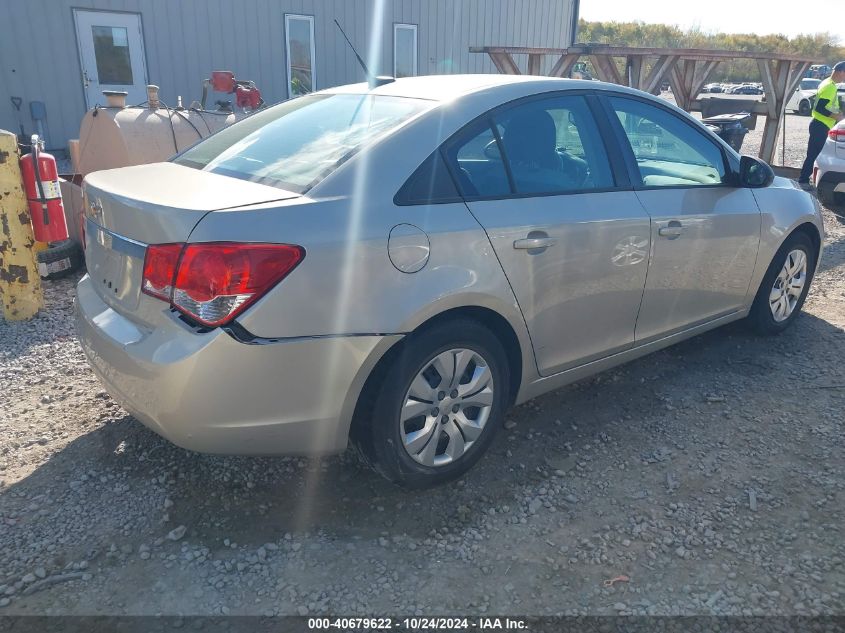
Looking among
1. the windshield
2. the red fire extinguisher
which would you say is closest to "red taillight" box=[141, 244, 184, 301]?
the windshield

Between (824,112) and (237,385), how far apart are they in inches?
401

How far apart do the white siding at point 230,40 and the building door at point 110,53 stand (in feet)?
0.38

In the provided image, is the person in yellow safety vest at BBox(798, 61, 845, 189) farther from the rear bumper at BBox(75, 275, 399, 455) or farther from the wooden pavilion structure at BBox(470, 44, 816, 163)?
the rear bumper at BBox(75, 275, 399, 455)

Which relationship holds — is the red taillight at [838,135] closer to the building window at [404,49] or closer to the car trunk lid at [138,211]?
the car trunk lid at [138,211]

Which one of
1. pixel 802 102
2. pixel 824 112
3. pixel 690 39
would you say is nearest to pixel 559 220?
pixel 824 112

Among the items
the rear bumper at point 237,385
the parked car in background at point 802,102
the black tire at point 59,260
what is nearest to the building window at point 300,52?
the black tire at point 59,260

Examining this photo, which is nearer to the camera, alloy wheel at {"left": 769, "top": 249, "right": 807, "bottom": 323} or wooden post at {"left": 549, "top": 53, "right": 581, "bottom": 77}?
alloy wheel at {"left": 769, "top": 249, "right": 807, "bottom": 323}

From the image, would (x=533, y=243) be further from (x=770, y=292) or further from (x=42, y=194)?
(x=42, y=194)

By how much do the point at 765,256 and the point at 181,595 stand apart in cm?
367

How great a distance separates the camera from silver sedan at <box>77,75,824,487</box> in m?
2.25

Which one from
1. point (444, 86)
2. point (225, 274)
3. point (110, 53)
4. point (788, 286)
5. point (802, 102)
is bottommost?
point (802, 102)

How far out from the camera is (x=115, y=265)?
2.59 meters

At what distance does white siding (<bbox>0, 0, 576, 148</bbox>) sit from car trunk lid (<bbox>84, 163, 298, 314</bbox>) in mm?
9199

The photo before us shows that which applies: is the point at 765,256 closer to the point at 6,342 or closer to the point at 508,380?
the point at 508,380
